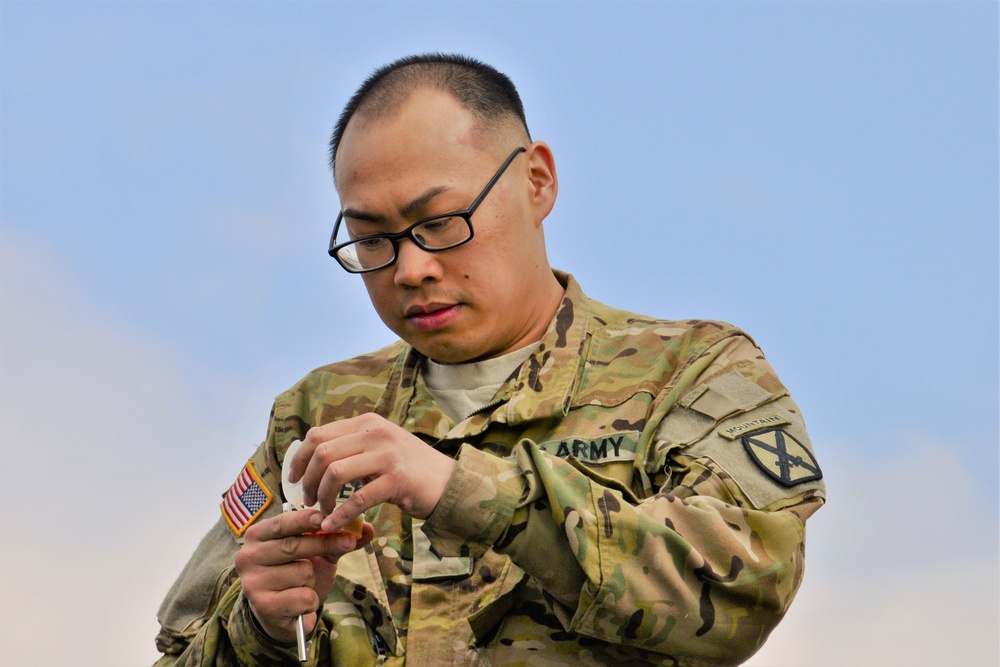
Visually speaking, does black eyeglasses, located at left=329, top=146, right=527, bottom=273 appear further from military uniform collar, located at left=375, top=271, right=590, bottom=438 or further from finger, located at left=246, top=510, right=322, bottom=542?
finger, located at left=246, top=510, right=322, bottom=542

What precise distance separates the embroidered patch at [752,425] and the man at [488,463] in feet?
0.04

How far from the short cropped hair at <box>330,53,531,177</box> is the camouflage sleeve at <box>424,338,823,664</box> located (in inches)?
53.6

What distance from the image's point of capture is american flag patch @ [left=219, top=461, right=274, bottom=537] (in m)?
4.47

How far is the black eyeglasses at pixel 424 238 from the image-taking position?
13.5 feet

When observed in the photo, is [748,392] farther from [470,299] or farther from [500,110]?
[500,110]

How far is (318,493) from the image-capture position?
3318 millimetres

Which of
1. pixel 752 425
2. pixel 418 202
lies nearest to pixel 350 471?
pixel 418 202

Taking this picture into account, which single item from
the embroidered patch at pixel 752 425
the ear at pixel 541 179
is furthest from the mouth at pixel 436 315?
the embroidered patch at pixel 752 425

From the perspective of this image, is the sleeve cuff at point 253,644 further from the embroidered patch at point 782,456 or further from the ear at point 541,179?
the ear at point 541,179

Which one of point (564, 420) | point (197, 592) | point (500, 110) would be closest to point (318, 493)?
point (564, 420)

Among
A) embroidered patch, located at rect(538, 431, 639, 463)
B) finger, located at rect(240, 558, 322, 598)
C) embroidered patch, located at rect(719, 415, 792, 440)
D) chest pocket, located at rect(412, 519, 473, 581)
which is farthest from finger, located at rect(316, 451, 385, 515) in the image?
embroidered patch, located at rect(719, 415, 792, 440)

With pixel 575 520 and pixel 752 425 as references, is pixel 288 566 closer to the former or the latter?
pixel 575 520

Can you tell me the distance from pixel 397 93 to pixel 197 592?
1.73m

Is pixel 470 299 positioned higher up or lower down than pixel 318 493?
higher up
